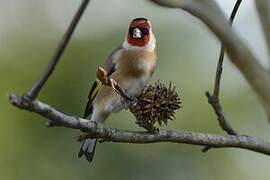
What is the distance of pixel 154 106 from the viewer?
5.23 feet

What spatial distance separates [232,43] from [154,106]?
52cm

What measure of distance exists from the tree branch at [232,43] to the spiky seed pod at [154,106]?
45 cm

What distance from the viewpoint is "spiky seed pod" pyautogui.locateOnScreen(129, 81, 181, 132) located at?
158 centimetres

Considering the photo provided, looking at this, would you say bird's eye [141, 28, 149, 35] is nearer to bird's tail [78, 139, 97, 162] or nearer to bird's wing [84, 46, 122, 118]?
bird's wing [84, 46, 122, 118]

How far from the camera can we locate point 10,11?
6.96 meters

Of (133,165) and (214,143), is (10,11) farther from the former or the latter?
(214,143)

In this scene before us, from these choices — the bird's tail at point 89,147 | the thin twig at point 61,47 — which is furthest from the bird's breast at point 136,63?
the thin twig at point 61,47

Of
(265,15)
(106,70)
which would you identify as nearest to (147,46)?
(106,70)

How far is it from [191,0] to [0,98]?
3821 millimetres

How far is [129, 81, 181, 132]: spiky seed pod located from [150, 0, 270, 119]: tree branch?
45cm

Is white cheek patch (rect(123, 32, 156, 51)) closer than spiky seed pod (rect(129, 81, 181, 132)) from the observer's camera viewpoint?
No

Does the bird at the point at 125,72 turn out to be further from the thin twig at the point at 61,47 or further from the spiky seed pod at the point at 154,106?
the thin twig at the point at 61,47

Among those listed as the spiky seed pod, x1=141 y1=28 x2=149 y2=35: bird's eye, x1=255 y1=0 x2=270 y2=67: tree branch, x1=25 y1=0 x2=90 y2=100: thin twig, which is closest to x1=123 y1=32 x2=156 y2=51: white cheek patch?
x1=141 y1=28 x2=149 y2=35: bird's eye

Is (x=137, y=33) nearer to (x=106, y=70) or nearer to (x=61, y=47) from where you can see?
(x=106, y=70)
